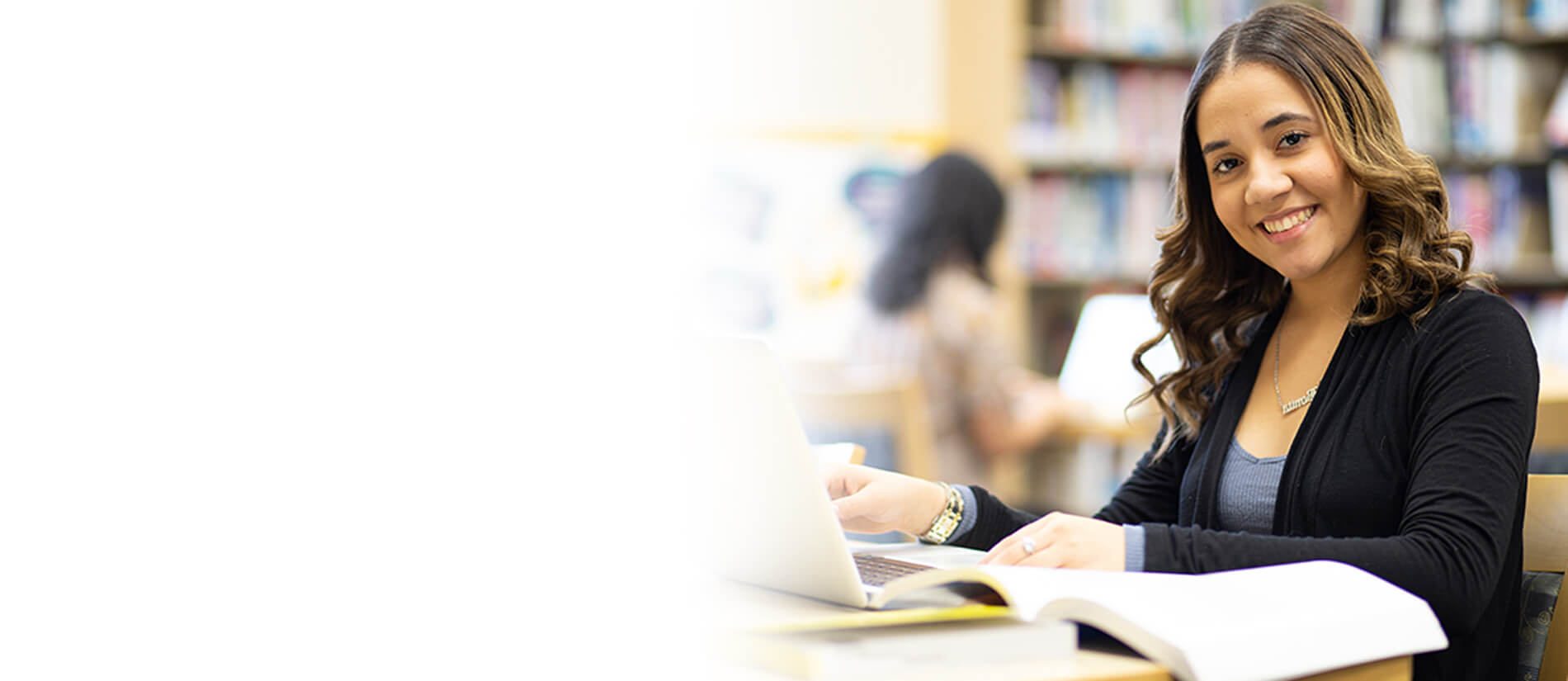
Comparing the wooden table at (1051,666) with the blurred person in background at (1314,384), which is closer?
the wooden table at (1051,666)

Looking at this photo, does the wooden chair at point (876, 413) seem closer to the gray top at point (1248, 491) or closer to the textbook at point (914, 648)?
the gray top at point (1248, 491)

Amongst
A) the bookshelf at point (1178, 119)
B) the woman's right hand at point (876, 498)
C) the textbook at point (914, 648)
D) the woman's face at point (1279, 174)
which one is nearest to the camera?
the textbook at point (914, 648)

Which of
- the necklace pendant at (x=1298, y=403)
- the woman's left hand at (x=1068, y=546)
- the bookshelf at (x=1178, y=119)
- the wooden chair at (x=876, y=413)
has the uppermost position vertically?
the bookshelf at (x=1178, y=119)

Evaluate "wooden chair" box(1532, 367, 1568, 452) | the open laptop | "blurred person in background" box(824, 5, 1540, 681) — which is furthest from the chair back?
the open laptop

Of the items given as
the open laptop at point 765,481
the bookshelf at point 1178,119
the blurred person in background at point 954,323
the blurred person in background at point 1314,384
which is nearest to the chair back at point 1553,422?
the blurred person in background at point 1314,384

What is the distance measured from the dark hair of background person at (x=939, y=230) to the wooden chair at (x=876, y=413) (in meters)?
0.52

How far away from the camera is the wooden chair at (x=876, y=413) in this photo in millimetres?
2543

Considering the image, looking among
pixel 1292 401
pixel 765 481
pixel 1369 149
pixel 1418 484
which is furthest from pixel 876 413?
pixel 765 481

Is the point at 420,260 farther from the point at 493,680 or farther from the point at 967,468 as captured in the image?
the point at 493,680

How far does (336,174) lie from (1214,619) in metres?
2.90

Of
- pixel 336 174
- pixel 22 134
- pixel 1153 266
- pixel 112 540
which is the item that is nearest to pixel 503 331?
pixel 336 174

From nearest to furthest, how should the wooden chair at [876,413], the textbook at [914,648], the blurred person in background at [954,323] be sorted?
the textbook at [914,648] → the wooden chair at [876,413] → the blurred person in background at [954,323]

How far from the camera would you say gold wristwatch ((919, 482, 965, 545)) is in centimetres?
109

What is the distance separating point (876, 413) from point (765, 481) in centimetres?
182
